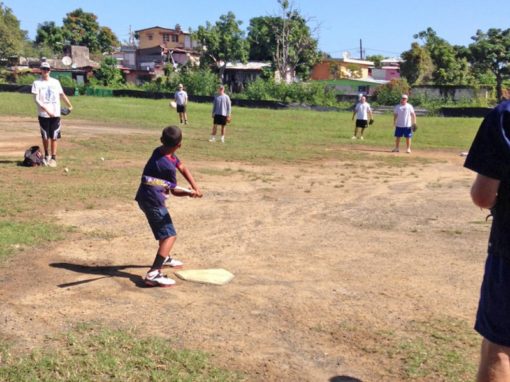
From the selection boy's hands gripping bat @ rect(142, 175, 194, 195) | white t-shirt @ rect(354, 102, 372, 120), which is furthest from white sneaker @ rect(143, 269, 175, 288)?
white t-shirt @ rect(354, 102, 372, 120)

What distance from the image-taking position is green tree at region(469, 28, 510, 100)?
61.1m

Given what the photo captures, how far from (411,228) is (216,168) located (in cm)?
620

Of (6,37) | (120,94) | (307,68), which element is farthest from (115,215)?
(6,37)

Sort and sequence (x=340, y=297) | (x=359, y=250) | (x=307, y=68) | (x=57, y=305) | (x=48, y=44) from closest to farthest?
(x=57, y=305) < (x=340, y=297) < (x=359, y=250) < (x=307, y=68) < (x=48, y=44)

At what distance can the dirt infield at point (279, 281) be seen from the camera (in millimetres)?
4258

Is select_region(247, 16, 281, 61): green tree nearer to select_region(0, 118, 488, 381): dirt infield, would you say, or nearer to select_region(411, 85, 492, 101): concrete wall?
select_region(411, 85, 492, 101): concrete wall

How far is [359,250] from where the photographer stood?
22.3 ft

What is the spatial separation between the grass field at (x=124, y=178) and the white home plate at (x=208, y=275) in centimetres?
131

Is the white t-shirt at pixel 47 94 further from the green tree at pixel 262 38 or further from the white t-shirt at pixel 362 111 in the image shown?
the green tree at pixel 262 38

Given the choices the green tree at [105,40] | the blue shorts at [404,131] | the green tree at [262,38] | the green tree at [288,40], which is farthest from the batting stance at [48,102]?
the green tree at [105,40]

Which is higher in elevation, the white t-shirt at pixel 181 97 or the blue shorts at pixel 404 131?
the white t-shirt at pixel 181 97

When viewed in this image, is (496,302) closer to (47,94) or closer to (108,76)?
(47,94)

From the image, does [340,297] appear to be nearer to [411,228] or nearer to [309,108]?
[411,228]

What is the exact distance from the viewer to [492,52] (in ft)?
202
